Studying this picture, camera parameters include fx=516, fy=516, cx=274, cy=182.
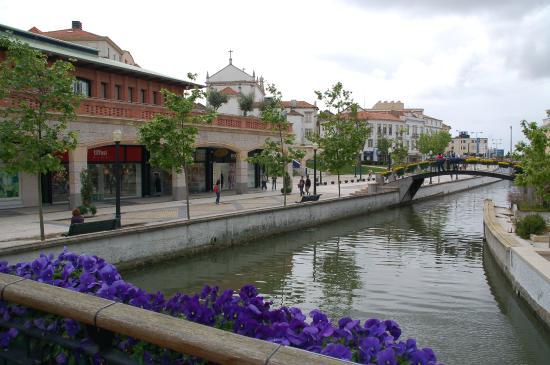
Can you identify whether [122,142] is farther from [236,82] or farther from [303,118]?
[303,118]

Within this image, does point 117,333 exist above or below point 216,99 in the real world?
below

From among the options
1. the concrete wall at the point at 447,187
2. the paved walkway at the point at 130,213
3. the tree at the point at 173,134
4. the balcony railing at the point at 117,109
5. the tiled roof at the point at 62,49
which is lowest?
the concrete wall at the point at 447,187

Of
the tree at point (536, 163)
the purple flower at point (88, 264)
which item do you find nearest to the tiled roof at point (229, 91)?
the tree at point (536, 163)

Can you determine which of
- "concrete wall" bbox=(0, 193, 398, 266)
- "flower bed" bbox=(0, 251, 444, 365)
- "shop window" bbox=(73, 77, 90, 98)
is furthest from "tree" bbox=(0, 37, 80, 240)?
"shop window" bbox=(73, 77, 90, 98)

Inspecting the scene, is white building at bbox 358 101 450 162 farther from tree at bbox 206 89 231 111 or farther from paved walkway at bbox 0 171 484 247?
paved walkway at bbox 0 171 484 247

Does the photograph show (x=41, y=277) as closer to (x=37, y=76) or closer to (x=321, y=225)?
(x=37, y=76)

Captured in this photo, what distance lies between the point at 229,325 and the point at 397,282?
581 inches

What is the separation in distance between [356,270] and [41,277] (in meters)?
16.1

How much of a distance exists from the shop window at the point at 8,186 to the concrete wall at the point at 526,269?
24.0 metres

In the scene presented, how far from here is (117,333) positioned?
129 inches

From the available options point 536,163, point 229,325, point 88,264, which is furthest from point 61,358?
point 536,163

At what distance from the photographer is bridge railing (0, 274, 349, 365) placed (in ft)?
8.59

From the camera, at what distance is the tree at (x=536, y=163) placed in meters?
21.4

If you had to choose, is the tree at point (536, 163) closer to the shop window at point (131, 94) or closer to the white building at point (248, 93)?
the shop window at point (131, 94)
